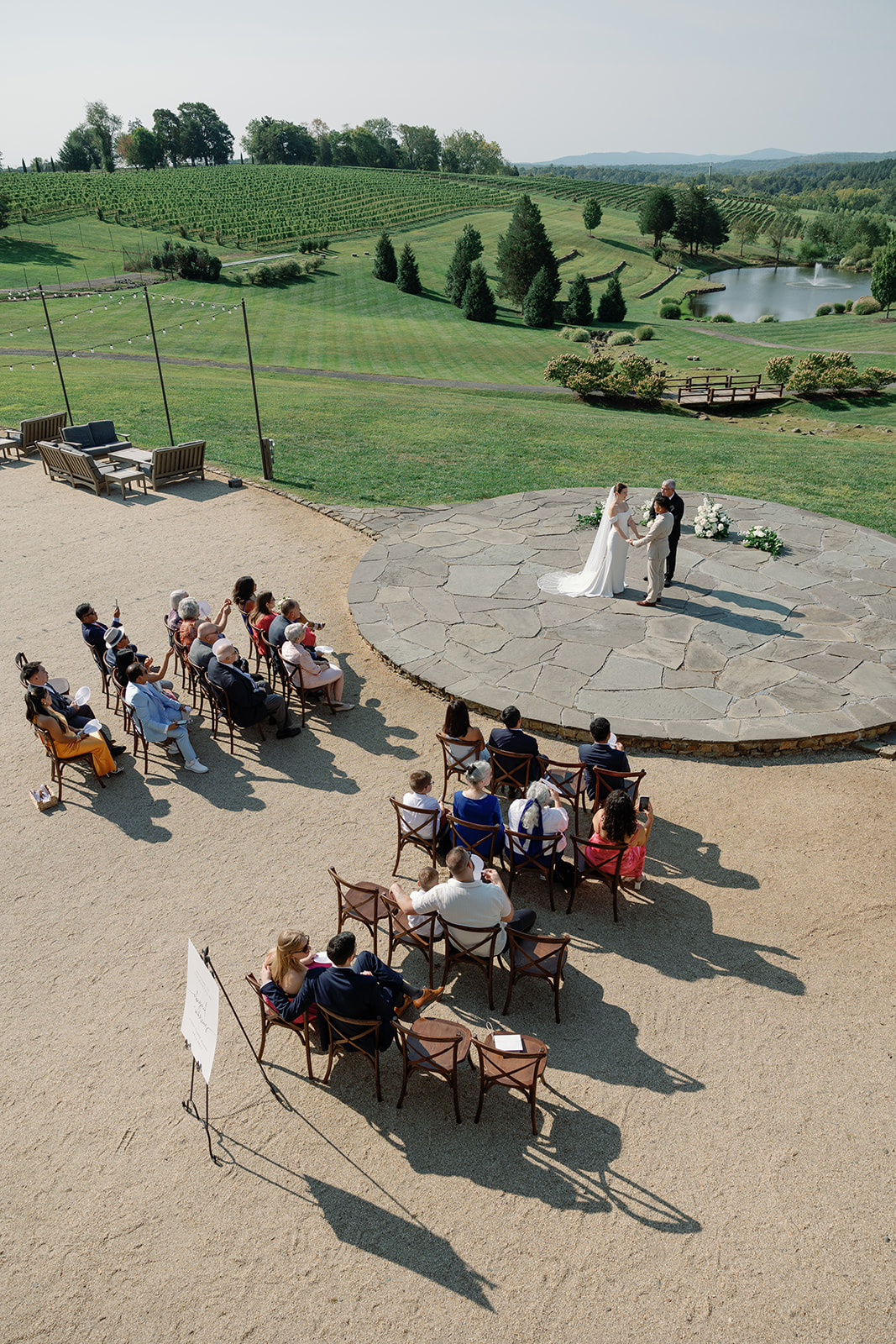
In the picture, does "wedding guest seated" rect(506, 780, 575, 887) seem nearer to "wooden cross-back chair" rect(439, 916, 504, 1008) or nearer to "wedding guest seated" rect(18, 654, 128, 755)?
"wooden cross-back chair" rect(439, 916, 504, 1008)

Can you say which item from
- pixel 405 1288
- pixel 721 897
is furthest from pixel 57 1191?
pixel 721 897

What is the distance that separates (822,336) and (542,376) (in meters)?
27.1

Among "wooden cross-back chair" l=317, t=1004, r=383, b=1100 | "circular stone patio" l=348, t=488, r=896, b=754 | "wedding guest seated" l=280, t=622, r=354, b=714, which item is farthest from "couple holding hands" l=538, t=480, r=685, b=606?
"wooden cross-back chair" l=317, t=1004, r=383, b=1100

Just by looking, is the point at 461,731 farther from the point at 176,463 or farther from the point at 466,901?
the point at 176,463

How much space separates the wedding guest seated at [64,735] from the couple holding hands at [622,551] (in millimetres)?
6324

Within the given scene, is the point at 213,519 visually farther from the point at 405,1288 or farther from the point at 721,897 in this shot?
the point at 405,1288

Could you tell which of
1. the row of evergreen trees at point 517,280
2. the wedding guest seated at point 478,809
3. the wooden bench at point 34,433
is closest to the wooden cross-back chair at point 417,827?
the wedding guest seated at point 478,809

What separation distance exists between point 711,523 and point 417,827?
880 centimetres

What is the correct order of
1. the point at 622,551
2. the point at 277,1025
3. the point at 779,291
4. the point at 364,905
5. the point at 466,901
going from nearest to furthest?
the point at 277,1025 < the point at 466,901 < the point at 364,905 < the point at 622,551 < the point at 779,291

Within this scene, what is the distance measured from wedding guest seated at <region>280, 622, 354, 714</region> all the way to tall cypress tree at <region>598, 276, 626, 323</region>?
56.6m

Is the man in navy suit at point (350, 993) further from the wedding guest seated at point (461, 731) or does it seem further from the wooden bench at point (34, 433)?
the wooden bench at point (34, 433)

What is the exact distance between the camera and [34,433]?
18.9m

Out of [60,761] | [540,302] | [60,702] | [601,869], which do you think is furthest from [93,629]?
[540,302]

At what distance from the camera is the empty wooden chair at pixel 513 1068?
15.8 feet
